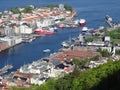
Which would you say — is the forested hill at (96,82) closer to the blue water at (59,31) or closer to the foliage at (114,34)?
the blue water at (59,31)

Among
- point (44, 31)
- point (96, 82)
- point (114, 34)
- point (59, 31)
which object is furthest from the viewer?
point (59, 31)

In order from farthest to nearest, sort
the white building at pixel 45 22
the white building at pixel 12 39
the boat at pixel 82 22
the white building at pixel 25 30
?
1. the white building at pixel 45 22
2. the boat at pixel 82 22
3. the white building at pixel 25 30
4. the white building at pixel 12 39

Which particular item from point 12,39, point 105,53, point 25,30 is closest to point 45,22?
point 25,30

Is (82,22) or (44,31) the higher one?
(82,22)

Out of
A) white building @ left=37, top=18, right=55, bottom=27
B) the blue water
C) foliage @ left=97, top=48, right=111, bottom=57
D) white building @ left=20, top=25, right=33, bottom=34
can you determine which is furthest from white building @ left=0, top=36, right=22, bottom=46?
foliage @ left=97, top=48, right=111, bottom=57

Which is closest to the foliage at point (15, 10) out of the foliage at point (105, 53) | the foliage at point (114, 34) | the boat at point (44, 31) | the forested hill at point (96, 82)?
the boat at point (44, 31)

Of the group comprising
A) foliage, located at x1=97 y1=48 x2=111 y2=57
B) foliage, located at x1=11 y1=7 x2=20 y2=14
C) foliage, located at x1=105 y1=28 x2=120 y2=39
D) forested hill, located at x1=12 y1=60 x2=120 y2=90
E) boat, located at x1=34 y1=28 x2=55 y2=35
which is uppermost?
forested hill, located at x1=12 y1=60 x2=120 y2=90

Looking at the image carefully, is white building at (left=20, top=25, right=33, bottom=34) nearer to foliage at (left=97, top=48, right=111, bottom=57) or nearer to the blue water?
the blue water

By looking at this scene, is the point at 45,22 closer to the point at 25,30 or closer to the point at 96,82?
the point at 25,30

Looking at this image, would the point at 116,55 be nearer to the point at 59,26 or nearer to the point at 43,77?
the point at 43,77
